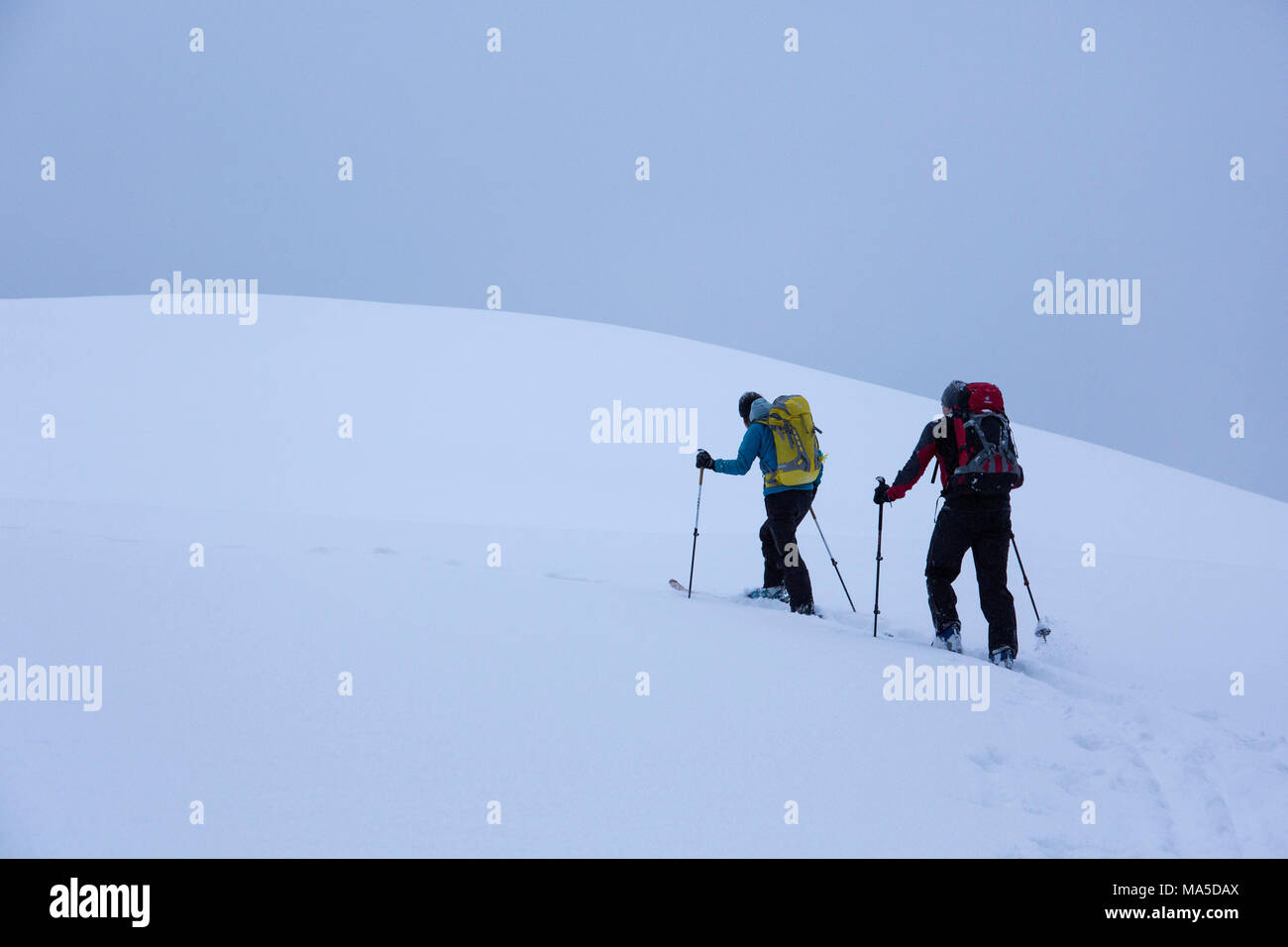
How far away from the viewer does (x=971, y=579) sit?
10.2 meters

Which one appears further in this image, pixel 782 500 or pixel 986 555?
pixel 782 500

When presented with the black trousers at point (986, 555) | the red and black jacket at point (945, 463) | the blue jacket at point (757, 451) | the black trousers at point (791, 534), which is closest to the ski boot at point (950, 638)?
the black trousers at point (986, 555)

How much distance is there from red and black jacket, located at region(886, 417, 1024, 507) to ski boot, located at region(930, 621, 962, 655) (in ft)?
2.84

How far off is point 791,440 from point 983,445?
4.96 ft

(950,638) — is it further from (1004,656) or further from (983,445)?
(983,445)

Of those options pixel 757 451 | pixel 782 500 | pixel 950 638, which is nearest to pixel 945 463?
pixel 950 638

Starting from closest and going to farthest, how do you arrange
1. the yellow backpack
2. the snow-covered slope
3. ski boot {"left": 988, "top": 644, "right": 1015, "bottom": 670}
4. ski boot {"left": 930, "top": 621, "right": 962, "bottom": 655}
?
the snow-covered slope, ski boot {"left": 988, "top": 644, "right": 1015, "bottom": 670}, ski boot {"left": 930, "top": 621, "right": 962, "bottom": 655}, the yellow backpack

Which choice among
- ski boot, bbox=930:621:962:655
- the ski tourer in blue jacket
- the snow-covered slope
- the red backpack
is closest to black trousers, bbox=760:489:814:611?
the ski tourer in blue jacket

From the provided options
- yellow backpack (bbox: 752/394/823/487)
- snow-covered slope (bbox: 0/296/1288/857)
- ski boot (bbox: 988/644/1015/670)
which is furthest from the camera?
yellow backpack (bbox: 752/394/823/487)

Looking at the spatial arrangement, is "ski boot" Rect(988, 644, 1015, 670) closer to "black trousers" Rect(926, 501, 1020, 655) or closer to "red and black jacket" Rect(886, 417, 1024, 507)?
"black trousers" Rect(926, 501, 1020, 655)

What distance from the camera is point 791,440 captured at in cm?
690

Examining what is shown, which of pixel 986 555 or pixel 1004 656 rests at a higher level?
pixel 986 555

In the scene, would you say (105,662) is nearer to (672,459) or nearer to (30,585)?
(30,585)

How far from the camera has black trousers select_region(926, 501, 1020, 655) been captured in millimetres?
5945
